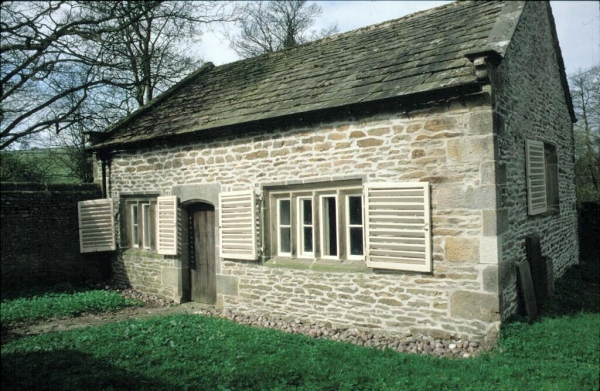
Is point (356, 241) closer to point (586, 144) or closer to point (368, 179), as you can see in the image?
point (368, 179)

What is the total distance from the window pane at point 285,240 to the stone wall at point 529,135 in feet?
12.5

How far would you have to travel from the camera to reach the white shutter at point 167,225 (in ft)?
32.9

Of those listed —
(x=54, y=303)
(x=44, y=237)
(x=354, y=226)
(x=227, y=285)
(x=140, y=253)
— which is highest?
(x=354, y=226)

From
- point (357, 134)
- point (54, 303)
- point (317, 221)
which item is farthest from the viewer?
point (54, 303)

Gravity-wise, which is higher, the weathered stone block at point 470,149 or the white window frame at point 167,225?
the weathered stone block at point 470,149

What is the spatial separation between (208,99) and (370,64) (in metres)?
4.72

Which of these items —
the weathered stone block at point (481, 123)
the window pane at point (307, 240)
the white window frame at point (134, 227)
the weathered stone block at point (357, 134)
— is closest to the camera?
the weathered stone block at point (481, 123)

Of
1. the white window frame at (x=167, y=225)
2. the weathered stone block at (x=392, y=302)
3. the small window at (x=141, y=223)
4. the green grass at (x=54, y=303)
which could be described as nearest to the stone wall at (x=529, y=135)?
the weathered stone block at (x=392, y=302)

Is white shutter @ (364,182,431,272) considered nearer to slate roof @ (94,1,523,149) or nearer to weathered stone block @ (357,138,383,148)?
weathered stone block @ (357,138,383,148)

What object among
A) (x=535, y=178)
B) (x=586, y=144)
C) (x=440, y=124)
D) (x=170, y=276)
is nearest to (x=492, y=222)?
(x=440, y=124)

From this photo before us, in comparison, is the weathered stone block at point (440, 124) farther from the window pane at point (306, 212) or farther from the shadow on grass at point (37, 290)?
the shadow on grass at point (37, 290)

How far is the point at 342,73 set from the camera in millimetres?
8711

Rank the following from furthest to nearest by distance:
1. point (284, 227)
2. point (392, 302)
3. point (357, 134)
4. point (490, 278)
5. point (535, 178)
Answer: point (284, 227)
point (535, 178)
point (357, 134)
point (392, 302)
point (490, 278)

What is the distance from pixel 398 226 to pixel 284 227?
2.53 metres
